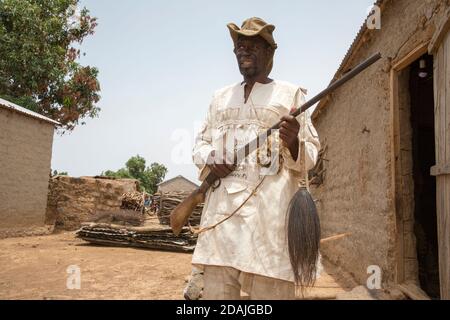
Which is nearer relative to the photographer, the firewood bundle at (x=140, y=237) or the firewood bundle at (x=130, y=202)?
the firewood bundle at (x=140, y=237)

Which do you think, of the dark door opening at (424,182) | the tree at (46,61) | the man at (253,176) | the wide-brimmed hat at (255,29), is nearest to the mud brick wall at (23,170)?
the tree at (46,61)

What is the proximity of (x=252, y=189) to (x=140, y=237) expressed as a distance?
764 centimetres

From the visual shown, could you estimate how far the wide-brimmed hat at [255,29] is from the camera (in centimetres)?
219

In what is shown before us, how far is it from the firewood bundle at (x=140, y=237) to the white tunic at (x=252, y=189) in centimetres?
680

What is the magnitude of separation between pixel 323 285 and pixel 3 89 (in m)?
16.7

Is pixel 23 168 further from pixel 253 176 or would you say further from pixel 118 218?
pixel 253 176

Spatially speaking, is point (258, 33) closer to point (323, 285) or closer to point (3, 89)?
point (323, 285)

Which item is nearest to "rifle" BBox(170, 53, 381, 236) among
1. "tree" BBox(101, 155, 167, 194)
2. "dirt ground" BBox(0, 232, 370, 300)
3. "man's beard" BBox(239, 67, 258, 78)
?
"man's beard" BBox(239, 67, 258, 78)

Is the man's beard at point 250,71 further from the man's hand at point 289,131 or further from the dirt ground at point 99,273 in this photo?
the dirt ground at point 99,273

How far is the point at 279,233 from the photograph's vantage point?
2.05 m

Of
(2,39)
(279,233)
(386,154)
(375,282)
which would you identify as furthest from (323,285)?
(2,39)

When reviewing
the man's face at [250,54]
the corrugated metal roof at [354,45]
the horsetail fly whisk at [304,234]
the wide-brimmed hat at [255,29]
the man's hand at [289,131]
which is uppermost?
the corrugated metal roof at [354,45]

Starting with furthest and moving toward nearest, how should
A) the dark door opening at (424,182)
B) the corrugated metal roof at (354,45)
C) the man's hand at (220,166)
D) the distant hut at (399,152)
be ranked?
the dark door opening at (424,182)
the corrugated metal roof at (354,45)
the distant hut at (399,152)
the man's hand at (220,166)

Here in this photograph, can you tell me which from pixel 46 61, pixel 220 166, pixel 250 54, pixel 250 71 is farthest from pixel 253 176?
pixel 46 61
